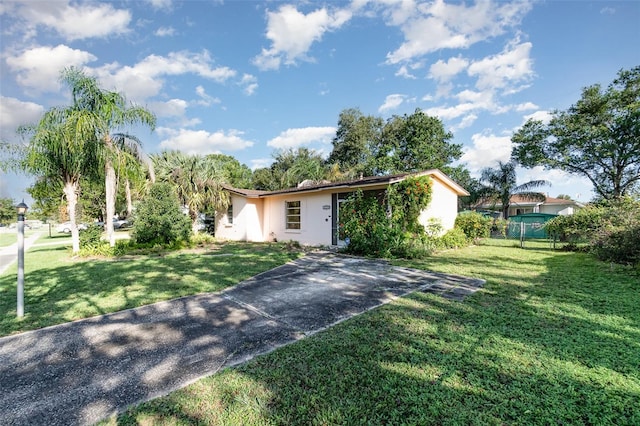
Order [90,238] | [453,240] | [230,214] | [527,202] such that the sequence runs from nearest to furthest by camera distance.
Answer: [90,238] → [453,240] → [230,214] → [527,202]

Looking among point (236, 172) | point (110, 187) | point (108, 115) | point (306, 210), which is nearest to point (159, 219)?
point (110, 187)

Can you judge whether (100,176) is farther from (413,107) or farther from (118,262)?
(413,107)

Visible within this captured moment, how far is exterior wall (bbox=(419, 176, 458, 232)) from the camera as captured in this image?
12931mm

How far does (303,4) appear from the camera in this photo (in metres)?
10.8

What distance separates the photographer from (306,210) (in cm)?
1401

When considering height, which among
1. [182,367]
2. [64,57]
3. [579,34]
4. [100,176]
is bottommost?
[182,367]

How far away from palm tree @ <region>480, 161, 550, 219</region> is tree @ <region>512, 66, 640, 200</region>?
1640 millimetres

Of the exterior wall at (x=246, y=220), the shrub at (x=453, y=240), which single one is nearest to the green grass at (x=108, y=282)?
the exterior wall at (x=246, y=220)

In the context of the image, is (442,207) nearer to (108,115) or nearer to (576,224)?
(576,224)

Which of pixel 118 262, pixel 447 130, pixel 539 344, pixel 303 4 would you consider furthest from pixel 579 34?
pixel 447 130

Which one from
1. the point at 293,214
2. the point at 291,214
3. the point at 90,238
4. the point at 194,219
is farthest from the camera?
the point at 194,219

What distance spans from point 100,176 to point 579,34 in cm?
1953

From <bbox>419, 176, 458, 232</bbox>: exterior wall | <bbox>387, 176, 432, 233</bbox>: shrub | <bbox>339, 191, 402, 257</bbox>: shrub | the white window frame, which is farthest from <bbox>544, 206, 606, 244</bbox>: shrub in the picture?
the white window frame

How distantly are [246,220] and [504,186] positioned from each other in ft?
79.3
